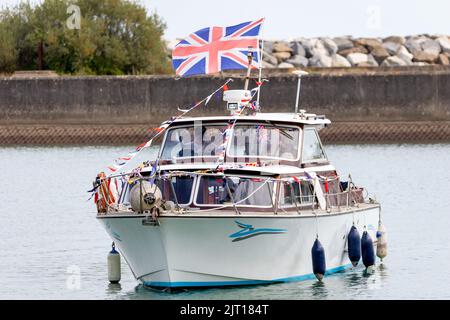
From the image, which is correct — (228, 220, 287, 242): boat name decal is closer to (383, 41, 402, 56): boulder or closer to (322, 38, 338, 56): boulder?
(322, 38, 338, 56): boulder

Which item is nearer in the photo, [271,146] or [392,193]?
[271,146]

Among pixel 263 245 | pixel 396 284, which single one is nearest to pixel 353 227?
pixel 396 284

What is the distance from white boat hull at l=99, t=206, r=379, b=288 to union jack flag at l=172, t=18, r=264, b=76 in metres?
2.97

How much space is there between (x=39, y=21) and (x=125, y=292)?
44166mm

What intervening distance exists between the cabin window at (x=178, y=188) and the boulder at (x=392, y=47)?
177ft

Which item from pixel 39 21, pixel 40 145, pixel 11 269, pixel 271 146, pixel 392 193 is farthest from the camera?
pixel 39 21

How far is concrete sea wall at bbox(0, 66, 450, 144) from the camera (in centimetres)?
5534

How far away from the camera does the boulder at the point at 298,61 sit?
233 ft

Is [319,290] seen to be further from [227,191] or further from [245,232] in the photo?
[227,191]

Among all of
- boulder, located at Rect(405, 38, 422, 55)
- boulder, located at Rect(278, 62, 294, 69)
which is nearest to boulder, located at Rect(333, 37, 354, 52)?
boulder, located at Rect(405, 38, 422, 55)

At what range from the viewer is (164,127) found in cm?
2302

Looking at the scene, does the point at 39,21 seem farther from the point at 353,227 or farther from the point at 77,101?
the point at 353,227

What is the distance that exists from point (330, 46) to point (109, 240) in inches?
1849

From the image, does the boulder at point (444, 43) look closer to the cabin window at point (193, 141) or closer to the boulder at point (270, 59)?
the boulder at point (270, 59)
